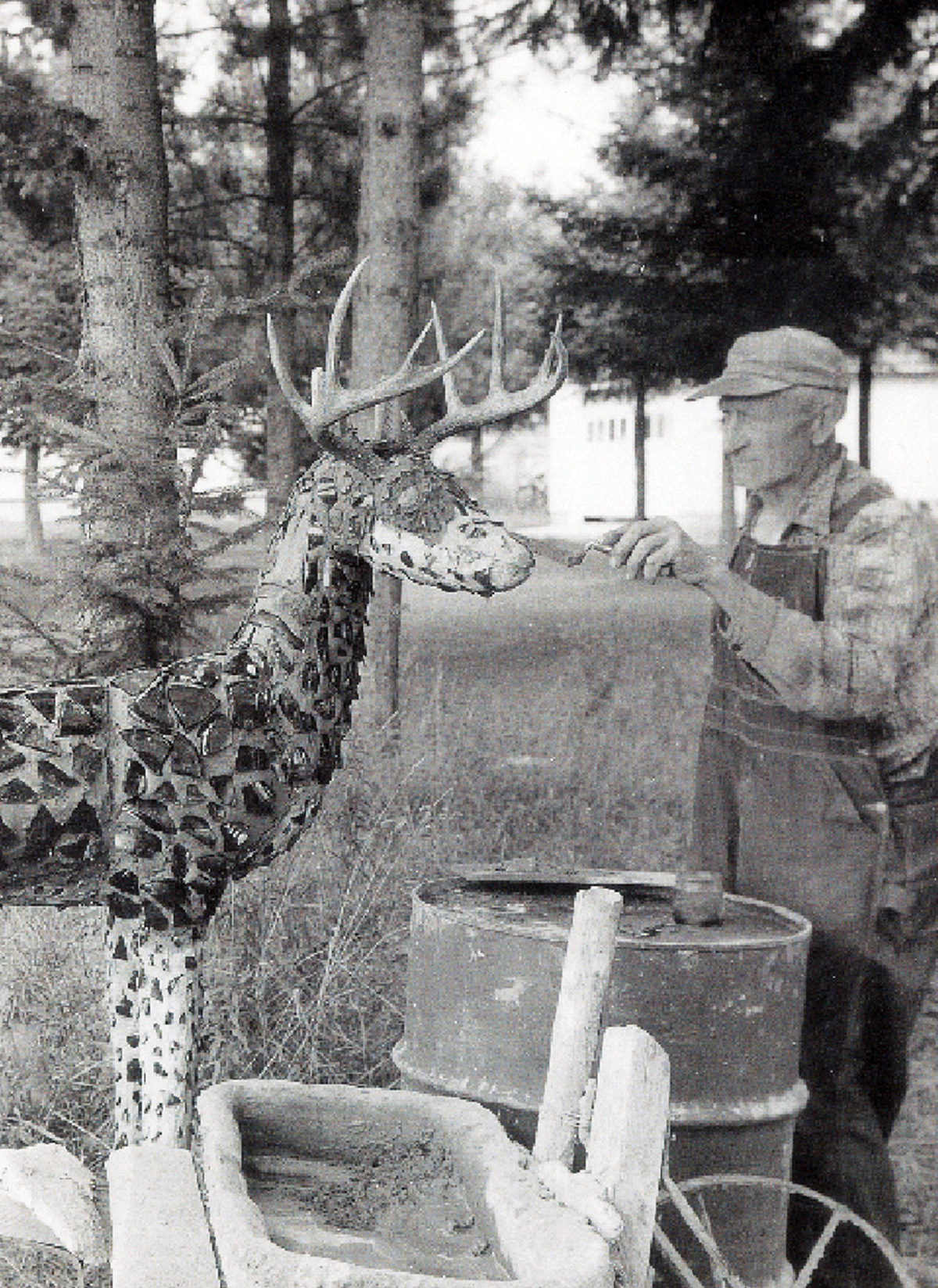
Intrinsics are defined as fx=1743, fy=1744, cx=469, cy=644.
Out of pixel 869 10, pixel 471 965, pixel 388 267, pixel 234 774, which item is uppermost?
pixel 869 10

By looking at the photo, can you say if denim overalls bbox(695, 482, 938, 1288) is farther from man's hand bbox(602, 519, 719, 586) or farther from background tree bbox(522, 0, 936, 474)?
background tree bbox(522, 0, 936, 474)

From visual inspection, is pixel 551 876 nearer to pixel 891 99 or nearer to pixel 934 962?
pixel 934 962

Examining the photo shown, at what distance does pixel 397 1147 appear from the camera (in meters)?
2.77

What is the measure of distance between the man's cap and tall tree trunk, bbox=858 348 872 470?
4.52m

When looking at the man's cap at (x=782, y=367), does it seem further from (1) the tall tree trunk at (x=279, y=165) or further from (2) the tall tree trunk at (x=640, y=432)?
(2) the tall tree trunk at (x=640, y=432)

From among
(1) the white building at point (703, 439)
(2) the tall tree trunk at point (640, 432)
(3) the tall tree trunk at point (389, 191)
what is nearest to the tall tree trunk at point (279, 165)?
(1) the white building at point (703, 439)

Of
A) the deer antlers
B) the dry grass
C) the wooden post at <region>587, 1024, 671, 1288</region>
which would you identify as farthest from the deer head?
the wooden post at <region>587, 1024, 671, 1288</region>

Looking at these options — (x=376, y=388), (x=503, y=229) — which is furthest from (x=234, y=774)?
(x=503, y=229)

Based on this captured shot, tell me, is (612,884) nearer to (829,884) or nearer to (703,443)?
(829,884)

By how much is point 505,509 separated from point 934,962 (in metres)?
9.73

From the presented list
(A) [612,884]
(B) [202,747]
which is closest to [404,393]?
(B) [202,747]

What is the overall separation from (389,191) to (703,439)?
341cm

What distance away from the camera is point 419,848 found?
5402mm

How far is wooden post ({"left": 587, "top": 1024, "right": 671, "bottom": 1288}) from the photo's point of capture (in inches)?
88.8
